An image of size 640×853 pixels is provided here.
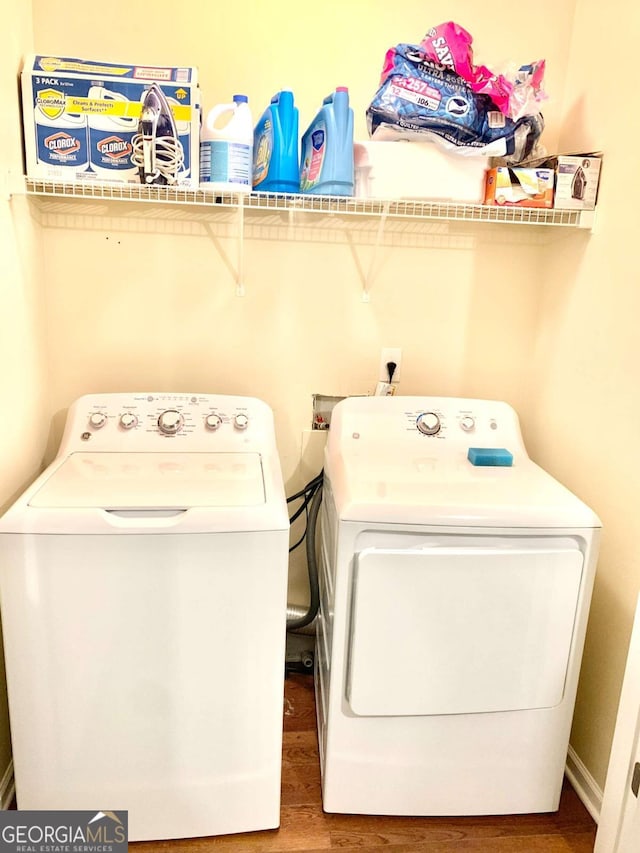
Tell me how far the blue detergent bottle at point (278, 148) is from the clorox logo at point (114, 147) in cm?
34

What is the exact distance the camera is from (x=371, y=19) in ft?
6.00

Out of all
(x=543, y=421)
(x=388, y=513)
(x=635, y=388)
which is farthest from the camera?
(x=543, y=421)

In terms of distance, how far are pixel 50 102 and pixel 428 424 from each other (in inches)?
52.1

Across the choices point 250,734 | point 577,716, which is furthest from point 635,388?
point 250,734

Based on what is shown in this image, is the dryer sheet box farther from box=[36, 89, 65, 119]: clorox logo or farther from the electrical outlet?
box=[36, 89, 65, 119]: clorox logo

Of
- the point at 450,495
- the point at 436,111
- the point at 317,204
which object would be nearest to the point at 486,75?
the point at 436,111

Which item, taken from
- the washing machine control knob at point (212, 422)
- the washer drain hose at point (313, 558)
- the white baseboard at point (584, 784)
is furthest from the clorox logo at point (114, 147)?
the white baseboard at point (584, 784)

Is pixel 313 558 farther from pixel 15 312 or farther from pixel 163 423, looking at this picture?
pixel 15 312

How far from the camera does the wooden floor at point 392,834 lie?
1563mm

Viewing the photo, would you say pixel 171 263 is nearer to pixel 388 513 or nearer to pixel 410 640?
pixel 388 513

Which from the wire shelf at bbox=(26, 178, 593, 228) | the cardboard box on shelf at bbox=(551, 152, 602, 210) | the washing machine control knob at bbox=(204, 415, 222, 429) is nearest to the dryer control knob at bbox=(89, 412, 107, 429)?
the washing machine control knob at bbox=(204, 415, 222, 429)

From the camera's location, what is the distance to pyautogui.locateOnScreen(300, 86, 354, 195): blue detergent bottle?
1.63m

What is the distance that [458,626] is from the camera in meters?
1.48

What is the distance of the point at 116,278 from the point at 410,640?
134 centimetres
